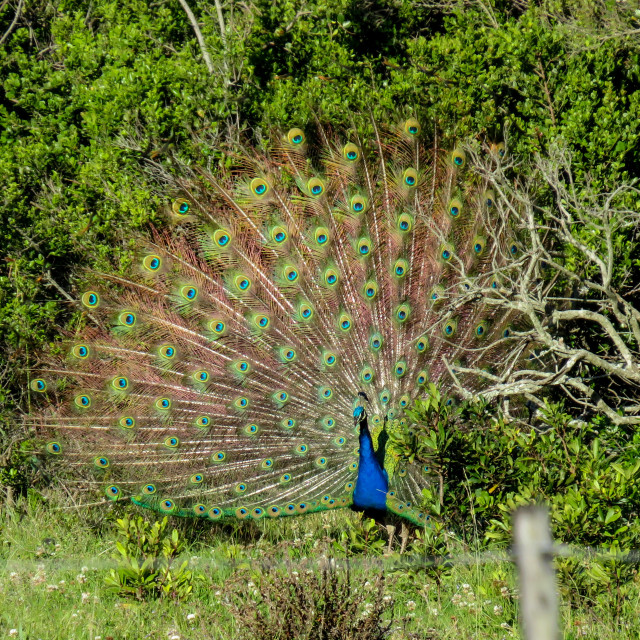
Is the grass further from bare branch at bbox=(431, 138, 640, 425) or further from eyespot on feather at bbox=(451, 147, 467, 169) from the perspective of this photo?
eyespot on feather at bbox=(451, 147, 467, 169)

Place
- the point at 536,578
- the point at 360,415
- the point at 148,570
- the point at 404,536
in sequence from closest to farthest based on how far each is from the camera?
the point at 536,578, the point at 148,570, the point at 360,415, the point at 404,536

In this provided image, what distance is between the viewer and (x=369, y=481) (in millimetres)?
5539

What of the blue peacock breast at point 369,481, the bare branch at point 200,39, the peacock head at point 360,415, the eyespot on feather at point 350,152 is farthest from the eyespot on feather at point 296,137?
the blue peacock breast at point 369,481

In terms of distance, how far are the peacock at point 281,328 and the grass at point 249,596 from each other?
0.58 metres

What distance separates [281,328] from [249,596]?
2.75m

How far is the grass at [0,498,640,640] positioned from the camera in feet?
11.8

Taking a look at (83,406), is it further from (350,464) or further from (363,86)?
(363,86)

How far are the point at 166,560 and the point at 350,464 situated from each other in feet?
6.57

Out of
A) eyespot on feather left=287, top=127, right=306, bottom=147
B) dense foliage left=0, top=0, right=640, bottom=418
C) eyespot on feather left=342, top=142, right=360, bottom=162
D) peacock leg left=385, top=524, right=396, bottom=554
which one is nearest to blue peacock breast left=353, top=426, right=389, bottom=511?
peacock leg left=385, top=524, right=396, bottom=554

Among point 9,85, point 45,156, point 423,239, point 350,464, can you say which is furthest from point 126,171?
point 350,464

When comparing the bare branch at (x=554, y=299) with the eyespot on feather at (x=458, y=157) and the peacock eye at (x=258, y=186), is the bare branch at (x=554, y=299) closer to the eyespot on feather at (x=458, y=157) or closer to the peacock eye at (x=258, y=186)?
the eyespot on feather at (x=458, y=157)

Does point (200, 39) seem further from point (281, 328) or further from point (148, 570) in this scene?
point (148, 570)

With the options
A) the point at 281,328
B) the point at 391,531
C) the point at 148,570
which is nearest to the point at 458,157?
the point at 281,328

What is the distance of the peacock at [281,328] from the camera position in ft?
19.1
